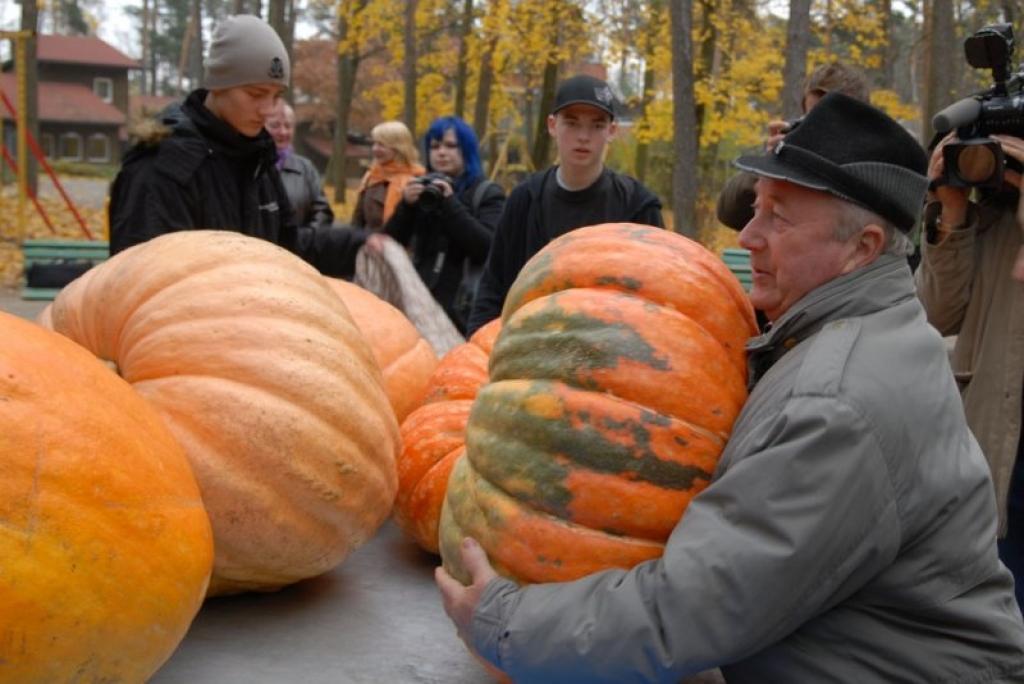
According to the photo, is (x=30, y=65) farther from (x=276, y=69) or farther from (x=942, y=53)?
(x=276, y=69)

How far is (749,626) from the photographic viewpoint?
1819 mm

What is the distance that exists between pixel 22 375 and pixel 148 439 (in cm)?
31

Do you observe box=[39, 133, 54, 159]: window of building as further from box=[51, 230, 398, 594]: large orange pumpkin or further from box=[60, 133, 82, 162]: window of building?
box=[51, 230, 398, 594]: large orange pumpkin

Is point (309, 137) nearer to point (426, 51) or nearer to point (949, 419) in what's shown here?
point (426, 51)

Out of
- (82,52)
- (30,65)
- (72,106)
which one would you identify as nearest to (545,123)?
(30,65)

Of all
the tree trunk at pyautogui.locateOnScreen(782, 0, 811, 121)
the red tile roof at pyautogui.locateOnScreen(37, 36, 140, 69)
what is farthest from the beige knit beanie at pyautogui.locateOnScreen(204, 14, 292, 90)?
the red tile roof at pyautogui.locateOnScreen(37, 36, 140, 69)

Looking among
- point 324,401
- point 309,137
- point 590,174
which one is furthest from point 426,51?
point 309,137

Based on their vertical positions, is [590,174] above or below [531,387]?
above

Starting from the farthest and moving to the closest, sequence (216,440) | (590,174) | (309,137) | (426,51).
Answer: (309,137)
(426,51)
(590,174)
(216,440)

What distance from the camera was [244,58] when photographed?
3.80 metres

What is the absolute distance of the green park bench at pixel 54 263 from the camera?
11.3 metres

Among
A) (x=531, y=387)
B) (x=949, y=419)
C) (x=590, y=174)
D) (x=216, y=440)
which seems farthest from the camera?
(x=590, y=174)

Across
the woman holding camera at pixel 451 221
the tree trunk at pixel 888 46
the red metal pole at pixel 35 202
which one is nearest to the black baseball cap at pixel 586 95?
the woman holding camera at pixel 451 221

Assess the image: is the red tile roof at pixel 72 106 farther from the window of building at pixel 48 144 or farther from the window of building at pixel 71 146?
the window of building at pixel 71 146
